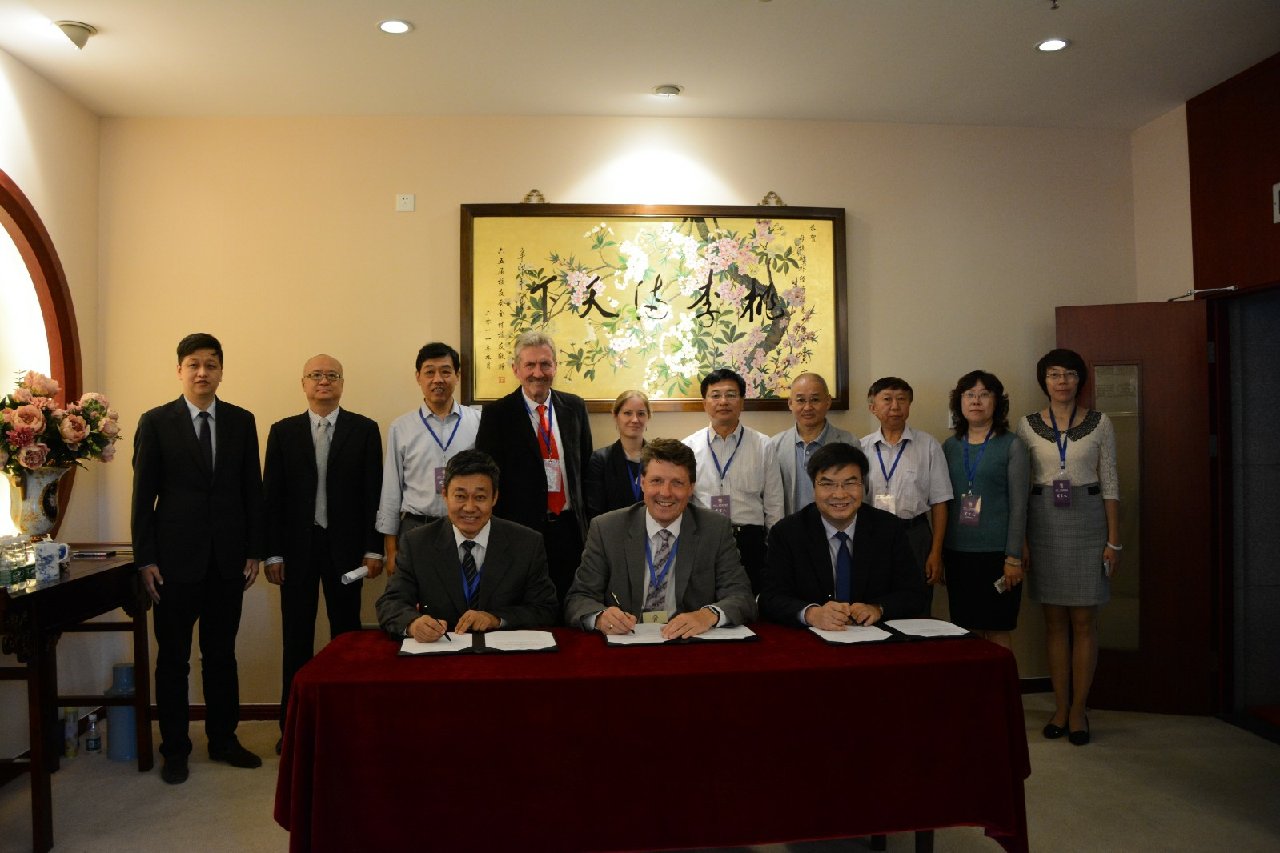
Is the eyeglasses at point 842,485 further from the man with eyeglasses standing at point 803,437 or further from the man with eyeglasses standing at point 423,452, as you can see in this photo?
the man with eyeglasses standing at point 423,452

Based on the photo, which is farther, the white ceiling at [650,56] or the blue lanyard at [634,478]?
the blue lanyard at [634,478]

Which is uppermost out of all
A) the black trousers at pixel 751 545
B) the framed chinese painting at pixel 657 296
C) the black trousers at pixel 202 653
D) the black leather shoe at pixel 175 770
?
the framed chinese painting at pixel 657 296

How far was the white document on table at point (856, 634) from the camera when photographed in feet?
8.21

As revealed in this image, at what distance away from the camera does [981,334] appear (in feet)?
16.1

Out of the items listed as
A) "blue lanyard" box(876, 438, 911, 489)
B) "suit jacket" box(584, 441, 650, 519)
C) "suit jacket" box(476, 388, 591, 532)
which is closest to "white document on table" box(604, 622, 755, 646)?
"suit jacket" box(476, 388, 591, 532)

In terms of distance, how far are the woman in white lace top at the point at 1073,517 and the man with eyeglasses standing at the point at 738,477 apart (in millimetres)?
1252

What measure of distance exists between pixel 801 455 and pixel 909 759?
75.5 inches

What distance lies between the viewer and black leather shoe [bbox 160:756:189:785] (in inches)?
143

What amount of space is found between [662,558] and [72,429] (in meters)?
2.25

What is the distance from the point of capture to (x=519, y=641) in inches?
98.3

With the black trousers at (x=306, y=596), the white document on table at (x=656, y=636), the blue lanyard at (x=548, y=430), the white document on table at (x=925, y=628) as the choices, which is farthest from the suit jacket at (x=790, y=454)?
the black trousers at (x=306, y=596)

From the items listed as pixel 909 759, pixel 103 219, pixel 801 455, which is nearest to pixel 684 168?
pixel 801 455

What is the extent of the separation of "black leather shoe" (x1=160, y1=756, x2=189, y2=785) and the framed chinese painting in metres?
2.04

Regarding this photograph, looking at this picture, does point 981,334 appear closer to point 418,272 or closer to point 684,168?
point 684,168
